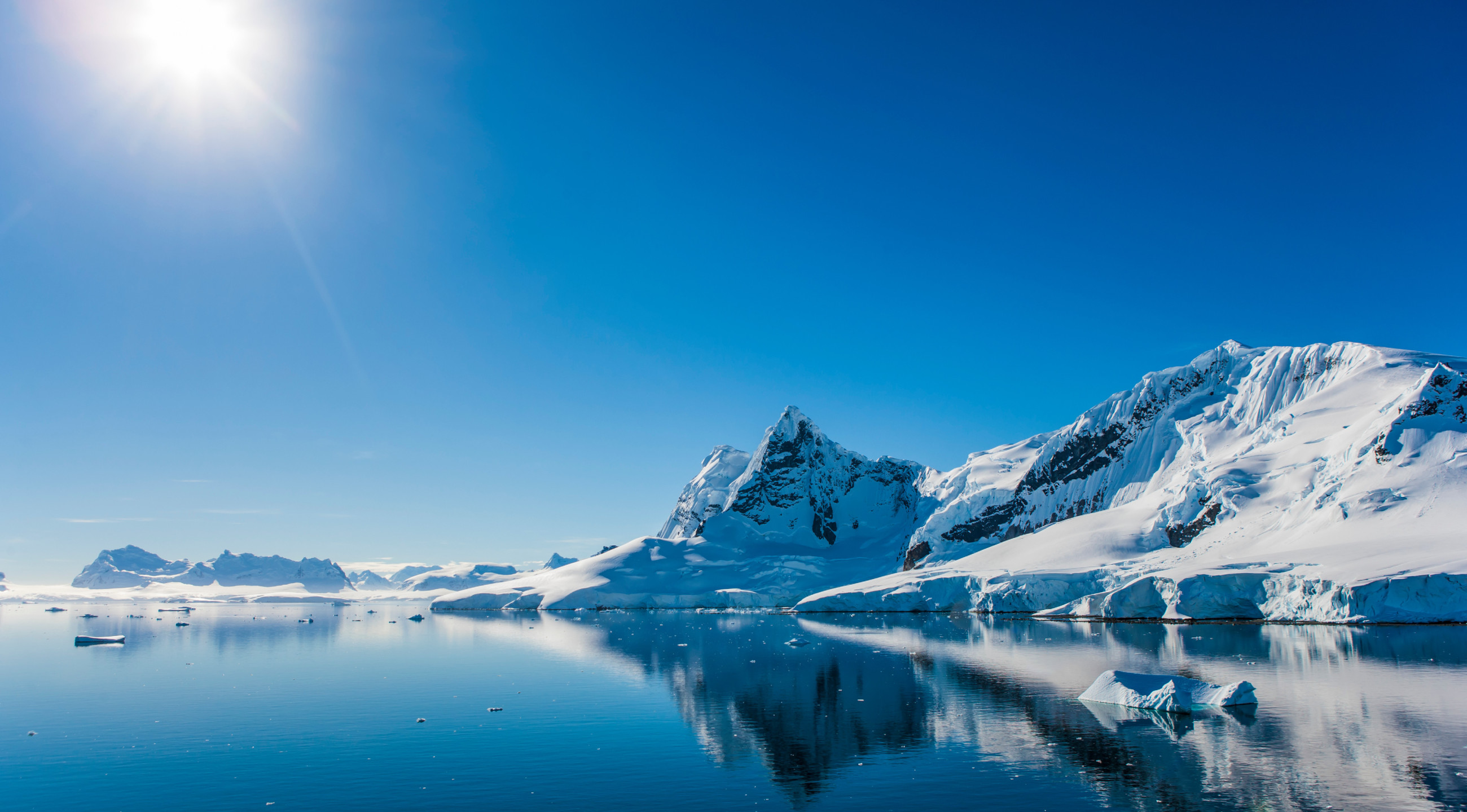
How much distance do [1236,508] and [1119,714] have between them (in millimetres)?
82894

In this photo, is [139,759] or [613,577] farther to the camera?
[613,577]

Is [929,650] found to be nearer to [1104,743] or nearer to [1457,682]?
[1457,682]

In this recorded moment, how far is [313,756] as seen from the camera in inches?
1060

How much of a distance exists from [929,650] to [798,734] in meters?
33.4

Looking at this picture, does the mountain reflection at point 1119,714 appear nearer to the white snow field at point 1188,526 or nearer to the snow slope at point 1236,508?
the snow slope at point 1236,508

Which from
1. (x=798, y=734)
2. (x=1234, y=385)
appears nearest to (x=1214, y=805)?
(x=798, y=734)

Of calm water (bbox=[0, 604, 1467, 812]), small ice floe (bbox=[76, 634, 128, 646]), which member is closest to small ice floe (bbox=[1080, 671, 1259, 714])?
calm water (bbox=[0, 604, 1467, 812])

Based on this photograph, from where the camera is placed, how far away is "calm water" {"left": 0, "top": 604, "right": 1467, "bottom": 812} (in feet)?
71.6

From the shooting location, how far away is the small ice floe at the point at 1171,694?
1245 inches

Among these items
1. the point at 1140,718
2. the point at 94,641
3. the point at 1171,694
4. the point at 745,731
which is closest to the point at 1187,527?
the point at 1171,694

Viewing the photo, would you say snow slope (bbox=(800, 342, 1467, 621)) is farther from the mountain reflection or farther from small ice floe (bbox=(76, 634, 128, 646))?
small ice floe (bbox=(76, 634, 128, 646))

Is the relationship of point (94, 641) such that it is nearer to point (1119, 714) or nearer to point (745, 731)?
point (745, 731)

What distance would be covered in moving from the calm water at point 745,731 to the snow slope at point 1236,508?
11.4m

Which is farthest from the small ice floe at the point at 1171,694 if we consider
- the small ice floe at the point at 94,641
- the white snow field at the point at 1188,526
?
the small ice floe at the point at 94,641
